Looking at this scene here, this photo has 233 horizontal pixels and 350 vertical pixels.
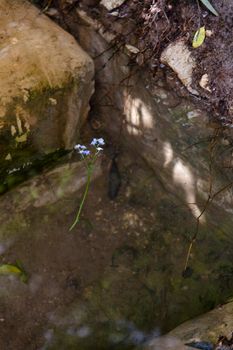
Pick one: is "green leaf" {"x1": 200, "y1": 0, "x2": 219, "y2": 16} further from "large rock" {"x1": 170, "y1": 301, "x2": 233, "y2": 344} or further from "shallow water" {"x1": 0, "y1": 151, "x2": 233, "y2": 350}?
"large rock" {"x1": 170, "y1": 301, "x2": 233, "y2": 344}

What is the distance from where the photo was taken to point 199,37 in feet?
8.22

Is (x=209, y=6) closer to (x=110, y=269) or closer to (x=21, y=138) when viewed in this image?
(x=21, y=138)

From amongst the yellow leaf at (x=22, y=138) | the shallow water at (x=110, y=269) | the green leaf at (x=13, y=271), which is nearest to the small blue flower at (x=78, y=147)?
the shallow water at (x=110, y=269)

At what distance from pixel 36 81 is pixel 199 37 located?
0.92m

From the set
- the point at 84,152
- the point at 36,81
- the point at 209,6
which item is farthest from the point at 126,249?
the point at 209,6

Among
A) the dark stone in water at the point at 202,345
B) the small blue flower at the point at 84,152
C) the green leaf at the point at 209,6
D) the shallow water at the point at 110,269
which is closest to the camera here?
the dark stone in water at the point at 202,345

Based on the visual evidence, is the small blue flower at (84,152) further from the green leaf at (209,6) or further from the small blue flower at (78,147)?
the green leaf at (209,6)

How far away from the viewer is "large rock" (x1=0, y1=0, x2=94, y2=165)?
8.40 feet

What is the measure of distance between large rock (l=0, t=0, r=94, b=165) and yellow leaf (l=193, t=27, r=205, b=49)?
64cm

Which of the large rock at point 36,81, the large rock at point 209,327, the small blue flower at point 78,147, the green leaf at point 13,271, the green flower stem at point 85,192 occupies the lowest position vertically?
the large rock at point 209,327

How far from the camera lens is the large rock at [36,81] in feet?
8.40

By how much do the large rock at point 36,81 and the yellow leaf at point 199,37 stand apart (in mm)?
638

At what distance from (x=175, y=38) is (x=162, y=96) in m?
0.34

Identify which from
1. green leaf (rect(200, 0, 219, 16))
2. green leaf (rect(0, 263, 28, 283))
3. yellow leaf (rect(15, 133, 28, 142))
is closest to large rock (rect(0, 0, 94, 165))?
yellow leaf (rect(15, 133, 28, 142))
